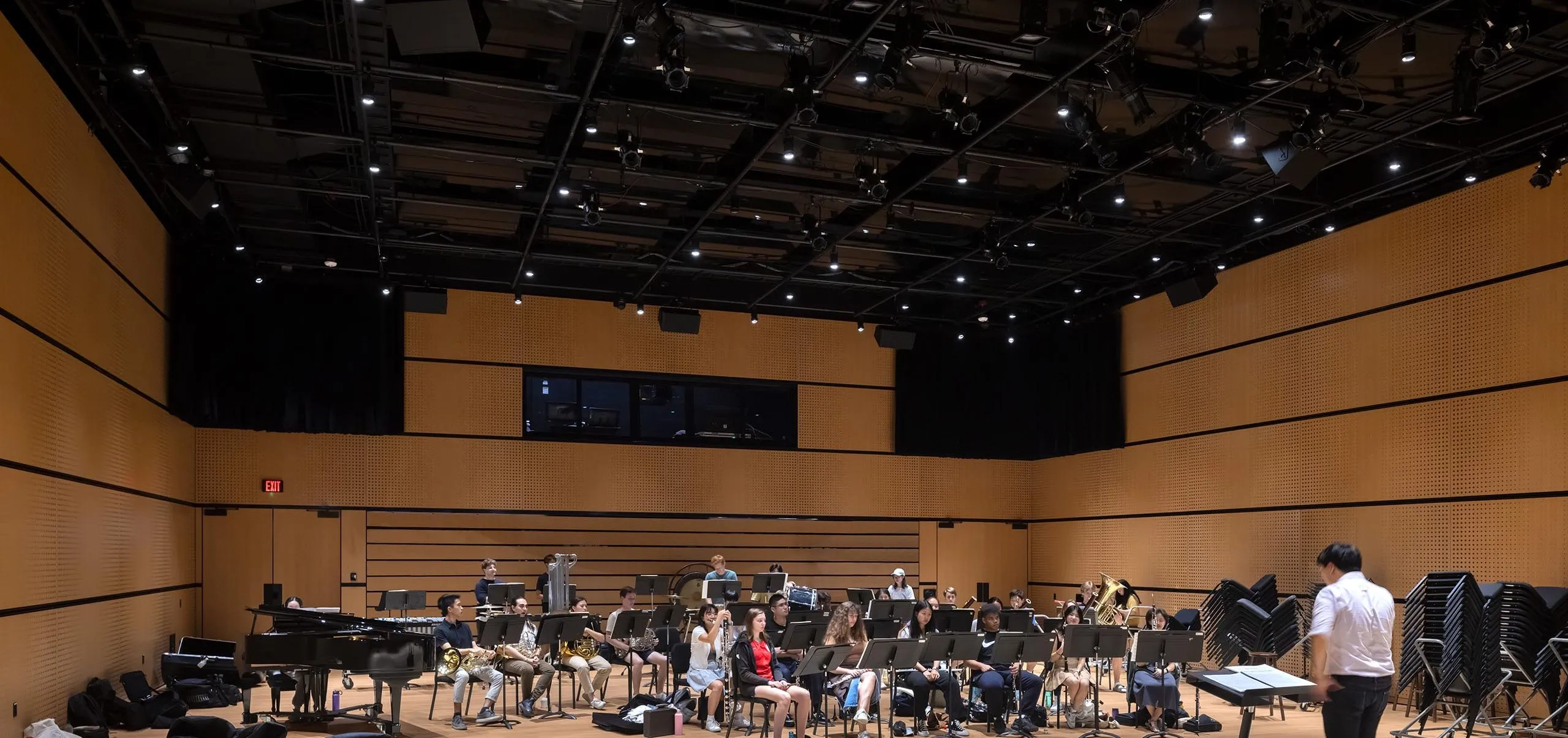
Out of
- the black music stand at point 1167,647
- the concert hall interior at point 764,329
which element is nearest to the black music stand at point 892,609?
the concert hall interior at point 764,329

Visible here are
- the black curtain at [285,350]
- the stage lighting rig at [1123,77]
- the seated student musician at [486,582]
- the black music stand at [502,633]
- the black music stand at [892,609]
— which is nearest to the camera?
the stage lighting rig at [1123,77]

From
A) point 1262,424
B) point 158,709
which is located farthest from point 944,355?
point 158,709

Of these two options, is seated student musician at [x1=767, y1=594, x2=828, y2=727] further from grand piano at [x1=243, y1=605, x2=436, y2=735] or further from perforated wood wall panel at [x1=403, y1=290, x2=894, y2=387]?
perforated wood wall panel at [x1=403, y1=290, x2=894, y2=387]

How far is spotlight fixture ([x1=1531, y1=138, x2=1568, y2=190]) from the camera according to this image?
10281mm

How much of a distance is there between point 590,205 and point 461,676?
5009 mm

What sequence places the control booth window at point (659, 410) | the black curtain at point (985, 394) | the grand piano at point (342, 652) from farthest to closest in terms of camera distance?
1. the black curtain at point (985, 394)
2. the control booth window at point (659, 410)
3. the grand piano at point (342, 652)

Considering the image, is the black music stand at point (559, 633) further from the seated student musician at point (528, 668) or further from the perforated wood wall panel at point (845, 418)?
the perforated wood wall panel at point (845, 418)

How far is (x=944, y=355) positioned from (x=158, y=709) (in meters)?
12.4

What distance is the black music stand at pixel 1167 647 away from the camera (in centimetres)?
974

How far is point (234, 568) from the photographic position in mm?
15680

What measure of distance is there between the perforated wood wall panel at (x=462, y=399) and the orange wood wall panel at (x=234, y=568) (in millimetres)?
2376

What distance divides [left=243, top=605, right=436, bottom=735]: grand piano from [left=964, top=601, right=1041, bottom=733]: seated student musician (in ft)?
15.9

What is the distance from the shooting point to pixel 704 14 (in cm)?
866

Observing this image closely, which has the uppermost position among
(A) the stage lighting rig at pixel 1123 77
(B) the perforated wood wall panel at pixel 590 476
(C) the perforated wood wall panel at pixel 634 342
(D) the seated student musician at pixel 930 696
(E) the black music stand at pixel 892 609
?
(A) the stage lighting rig at pixel 1123 77
